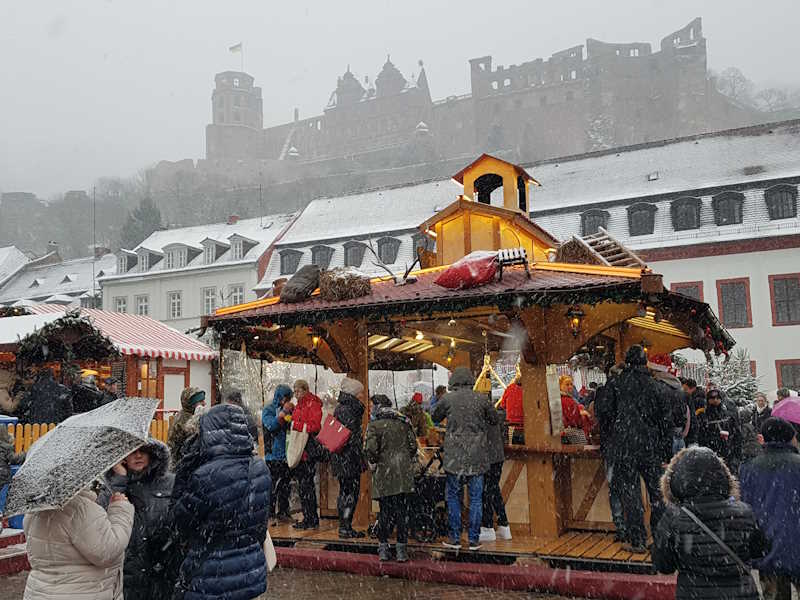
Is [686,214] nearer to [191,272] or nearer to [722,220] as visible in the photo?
[722,220]

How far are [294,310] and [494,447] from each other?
3.10m

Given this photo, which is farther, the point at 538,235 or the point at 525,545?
the point at 538,235

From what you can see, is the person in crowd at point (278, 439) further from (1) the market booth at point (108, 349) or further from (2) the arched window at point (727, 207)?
(2) the arched window at point (727, 207)

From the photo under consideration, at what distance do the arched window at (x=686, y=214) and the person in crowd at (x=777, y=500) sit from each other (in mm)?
24047

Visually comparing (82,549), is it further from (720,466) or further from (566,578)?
(566,578)

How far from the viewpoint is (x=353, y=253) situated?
33188mm

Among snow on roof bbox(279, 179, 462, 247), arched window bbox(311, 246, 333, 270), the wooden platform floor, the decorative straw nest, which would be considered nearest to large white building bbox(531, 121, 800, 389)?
snow on roof bbox(279, 179, 462, 247)

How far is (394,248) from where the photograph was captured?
32469 millimetres

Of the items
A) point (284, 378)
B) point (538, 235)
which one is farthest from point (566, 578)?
point (284, 378)

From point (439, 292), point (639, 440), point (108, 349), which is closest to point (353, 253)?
point (108, 349)

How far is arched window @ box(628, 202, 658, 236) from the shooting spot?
93.2 feet

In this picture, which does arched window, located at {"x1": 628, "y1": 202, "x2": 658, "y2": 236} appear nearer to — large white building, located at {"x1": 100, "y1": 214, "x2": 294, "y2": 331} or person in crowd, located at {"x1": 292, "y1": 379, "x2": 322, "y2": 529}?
large white building, located at {"x1": 100, "y1": 214, "x2": 294, "y2": 331}

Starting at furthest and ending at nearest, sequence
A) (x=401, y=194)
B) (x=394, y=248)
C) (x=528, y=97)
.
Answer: (x=528, y=97)
(x=401, y=194)
(x=394, y=248)

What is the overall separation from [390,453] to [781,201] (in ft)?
78.3
